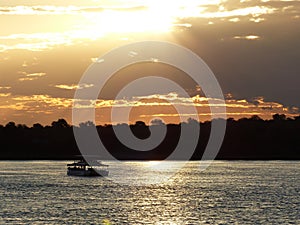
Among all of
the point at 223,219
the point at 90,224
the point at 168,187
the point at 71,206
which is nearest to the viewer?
the point at 90,224

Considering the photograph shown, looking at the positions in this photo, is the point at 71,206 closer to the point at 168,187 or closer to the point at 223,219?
the point at 223,219

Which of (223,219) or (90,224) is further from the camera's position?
(223,219)

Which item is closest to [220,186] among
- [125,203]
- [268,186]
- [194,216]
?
[268,186]

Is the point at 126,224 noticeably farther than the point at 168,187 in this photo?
No

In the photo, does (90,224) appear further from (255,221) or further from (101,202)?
(101,202)

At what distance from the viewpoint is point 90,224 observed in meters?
106

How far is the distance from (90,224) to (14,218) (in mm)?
13449

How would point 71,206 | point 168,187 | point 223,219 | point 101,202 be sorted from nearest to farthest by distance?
point 223,219 → point 71,206 → point 101,202 → point 168,187

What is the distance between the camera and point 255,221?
11138cm

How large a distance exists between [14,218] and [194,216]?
93.7 ft

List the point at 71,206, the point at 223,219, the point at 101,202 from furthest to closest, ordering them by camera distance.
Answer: the point at 101,202 < the point at 71,206 < the point at 223,219

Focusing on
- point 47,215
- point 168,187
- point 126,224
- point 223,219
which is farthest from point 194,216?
point 168,187

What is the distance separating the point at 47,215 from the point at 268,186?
91.2m

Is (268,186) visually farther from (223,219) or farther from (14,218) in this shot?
(14,218)
